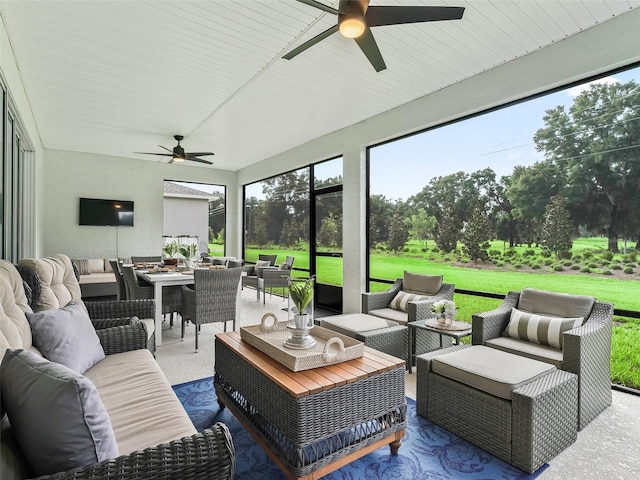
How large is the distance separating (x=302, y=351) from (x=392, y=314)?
1871mm

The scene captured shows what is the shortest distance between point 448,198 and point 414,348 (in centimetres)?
211

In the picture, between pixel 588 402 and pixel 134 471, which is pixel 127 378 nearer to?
pixel 134 471

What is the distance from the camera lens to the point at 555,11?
2762mm

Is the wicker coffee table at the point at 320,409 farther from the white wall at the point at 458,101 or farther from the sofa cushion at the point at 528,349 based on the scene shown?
the white wall at the point at 458,101

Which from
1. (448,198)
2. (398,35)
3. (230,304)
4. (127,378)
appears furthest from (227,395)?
Result: (448,198)

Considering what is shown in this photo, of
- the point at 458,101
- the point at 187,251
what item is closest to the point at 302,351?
the point at 458,101

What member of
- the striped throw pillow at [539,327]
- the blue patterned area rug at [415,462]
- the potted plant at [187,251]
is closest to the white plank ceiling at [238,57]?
the potted plant at [187,251]

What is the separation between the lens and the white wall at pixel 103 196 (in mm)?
7039

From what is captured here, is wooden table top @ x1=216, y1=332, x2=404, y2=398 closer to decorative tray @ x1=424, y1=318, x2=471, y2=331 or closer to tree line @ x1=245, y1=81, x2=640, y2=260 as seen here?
decorative tray @ x1=424, y1=318, x2=471, y2=331

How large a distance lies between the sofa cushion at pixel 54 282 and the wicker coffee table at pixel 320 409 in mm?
1255

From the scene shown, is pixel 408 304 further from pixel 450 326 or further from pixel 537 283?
pixel 537 283

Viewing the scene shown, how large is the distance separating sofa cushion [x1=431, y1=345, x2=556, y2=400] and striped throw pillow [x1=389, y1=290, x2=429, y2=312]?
1325mm

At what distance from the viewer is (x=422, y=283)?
12.9 feet

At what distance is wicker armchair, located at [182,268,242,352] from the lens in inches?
148
